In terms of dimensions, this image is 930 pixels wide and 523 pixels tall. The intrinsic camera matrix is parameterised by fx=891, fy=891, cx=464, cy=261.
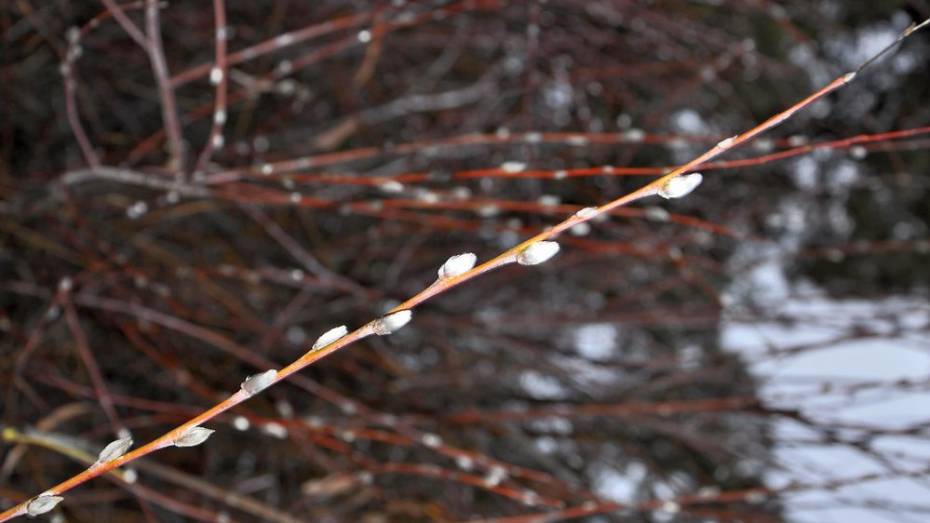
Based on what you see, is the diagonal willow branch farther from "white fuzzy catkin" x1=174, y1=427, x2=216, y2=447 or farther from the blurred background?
"white fuzzy catkin" x1=174, y1=427, x2=216, y2=447

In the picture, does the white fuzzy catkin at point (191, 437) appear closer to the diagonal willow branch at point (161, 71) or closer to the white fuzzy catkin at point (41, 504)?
the white fuzzy catkin at point (41, 504)

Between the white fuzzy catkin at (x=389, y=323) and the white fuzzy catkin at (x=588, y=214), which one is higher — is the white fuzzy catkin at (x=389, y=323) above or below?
below

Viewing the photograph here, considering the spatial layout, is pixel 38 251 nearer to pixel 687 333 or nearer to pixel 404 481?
pixel 404 481

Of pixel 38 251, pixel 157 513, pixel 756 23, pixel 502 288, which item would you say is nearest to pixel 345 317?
pixel 502 288

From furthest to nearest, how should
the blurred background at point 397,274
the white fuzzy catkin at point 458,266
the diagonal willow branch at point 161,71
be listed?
the blurred background at point 397,274 < the diagonal willow branch at point 161,71 < the white fuzzy catkin at point 458,266

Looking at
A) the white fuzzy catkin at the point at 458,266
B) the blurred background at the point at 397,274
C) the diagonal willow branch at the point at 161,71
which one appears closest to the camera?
the white fuzzy catkin at the point at 458,266

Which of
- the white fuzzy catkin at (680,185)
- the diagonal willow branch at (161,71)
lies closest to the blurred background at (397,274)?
the diagonal willow branch at (161,71)

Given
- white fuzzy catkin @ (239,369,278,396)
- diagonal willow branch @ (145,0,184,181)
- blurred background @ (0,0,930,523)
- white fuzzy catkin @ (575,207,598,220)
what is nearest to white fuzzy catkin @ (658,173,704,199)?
white fuzzy catkin @ (575,207,598,220)
